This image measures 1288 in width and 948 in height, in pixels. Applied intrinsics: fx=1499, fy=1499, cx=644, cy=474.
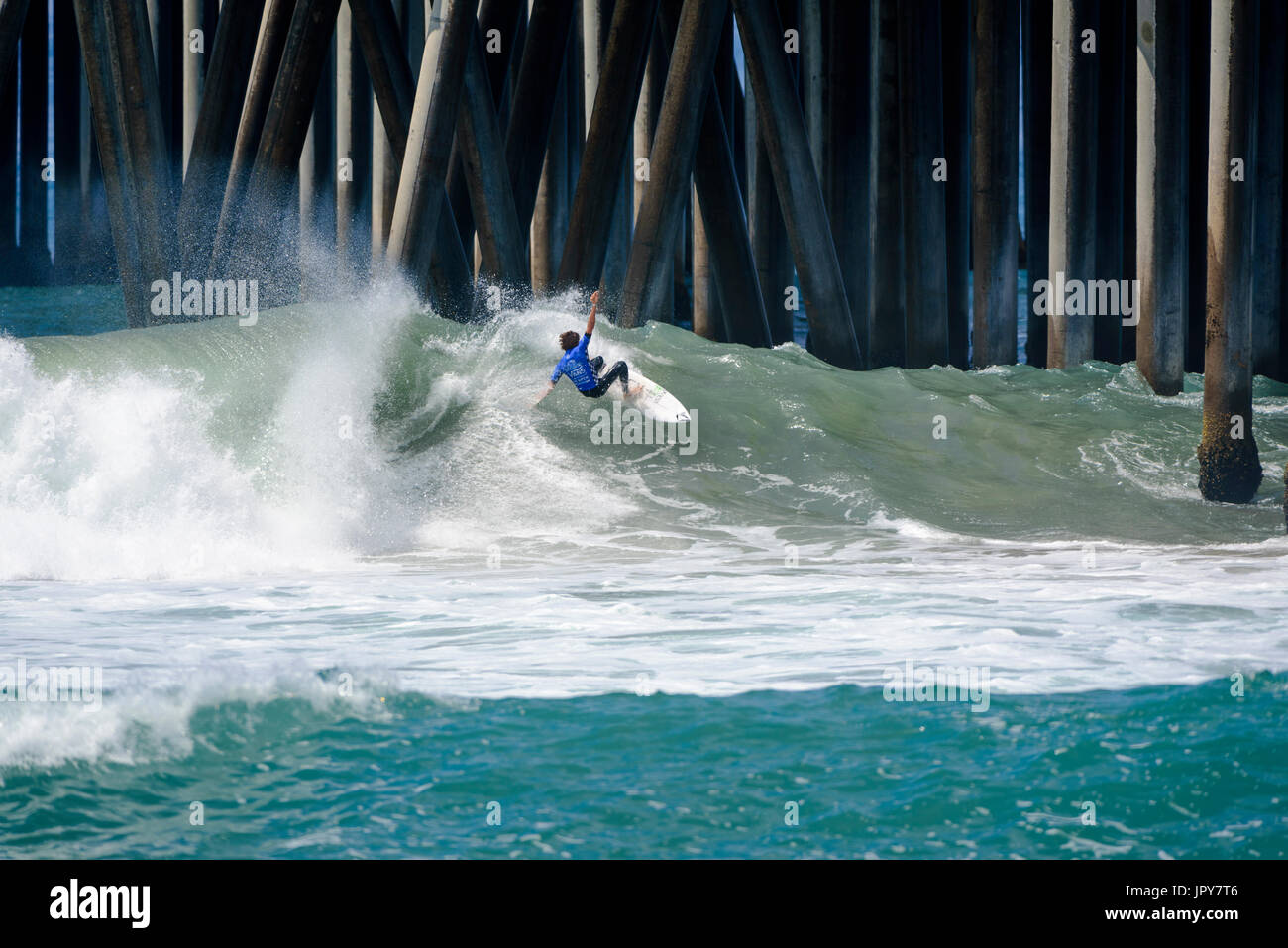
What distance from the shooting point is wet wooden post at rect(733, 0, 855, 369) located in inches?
541

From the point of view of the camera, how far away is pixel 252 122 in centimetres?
1489

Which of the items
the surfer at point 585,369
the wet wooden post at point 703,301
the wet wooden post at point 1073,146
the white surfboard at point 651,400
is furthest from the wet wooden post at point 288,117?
the wet wooden post at point 1073,146

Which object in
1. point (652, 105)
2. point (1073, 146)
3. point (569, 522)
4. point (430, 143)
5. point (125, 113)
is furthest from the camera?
point (652, 105)

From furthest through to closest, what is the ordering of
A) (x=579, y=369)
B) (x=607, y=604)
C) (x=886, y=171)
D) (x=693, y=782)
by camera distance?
(x=886, y=171) < (x=579, y=369) < (x=607, y=604) < (x=693, y=782)

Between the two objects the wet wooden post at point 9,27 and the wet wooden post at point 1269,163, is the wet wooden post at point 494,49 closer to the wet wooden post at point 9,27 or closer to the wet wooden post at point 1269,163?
the wet wooden post at point 9,27

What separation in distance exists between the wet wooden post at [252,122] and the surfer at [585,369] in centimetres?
410

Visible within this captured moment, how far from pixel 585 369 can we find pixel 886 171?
447cm

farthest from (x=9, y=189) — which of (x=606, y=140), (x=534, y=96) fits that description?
(x=606, y=140)

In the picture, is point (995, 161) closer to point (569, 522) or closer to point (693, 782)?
point (569, 522)

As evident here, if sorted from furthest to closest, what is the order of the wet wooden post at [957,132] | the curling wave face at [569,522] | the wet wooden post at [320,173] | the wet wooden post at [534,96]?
the wet wooden post at [320,173] → the wet wooden post at [957,132] → the wet wooden post at [534,96] → the curling wave face at [569,522]

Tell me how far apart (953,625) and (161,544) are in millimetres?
5647

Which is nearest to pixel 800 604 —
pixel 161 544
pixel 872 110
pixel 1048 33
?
pixel 161 544

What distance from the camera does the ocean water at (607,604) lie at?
5.06m
